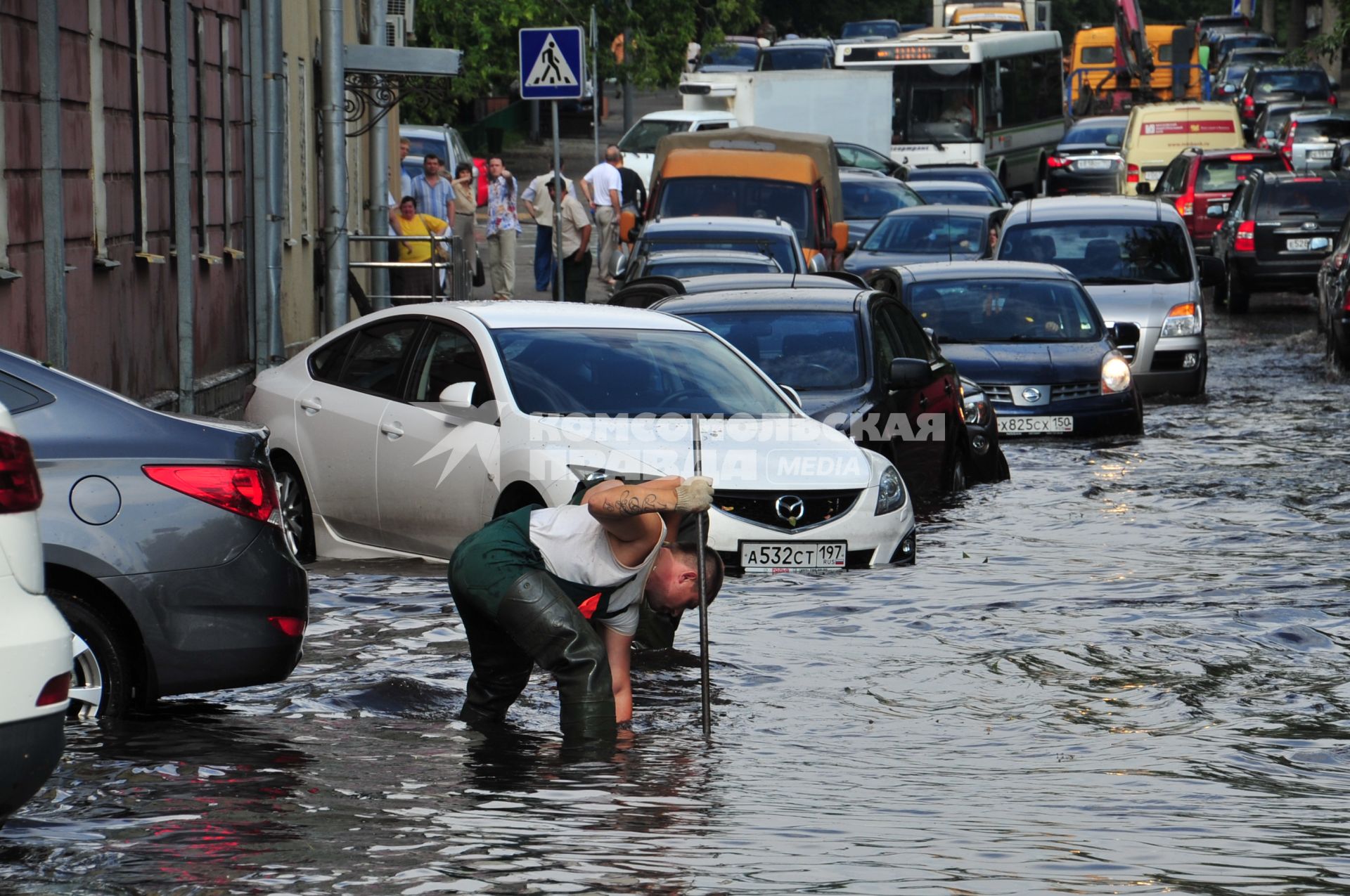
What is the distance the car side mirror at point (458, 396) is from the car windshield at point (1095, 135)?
41060 mm

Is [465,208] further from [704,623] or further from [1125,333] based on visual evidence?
[704,623]

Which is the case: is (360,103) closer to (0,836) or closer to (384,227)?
(384,227)

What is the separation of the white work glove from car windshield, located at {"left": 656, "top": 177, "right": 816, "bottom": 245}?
20560 millimetres

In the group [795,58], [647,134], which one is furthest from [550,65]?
[795,58]

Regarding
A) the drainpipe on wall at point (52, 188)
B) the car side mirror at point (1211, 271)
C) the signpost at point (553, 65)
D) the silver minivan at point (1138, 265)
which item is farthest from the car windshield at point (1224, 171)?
the drainpipe on wall at point (52, 188)

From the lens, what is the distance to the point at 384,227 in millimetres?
26188

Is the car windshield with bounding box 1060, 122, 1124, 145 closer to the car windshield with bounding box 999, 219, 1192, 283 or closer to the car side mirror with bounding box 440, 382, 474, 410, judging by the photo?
the car windshield with bounding box 999, 219, 1192, 283

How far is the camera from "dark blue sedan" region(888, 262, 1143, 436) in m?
18.4

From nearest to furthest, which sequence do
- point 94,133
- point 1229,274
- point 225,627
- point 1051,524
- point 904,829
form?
point 904,829 < point 225,627 < point 1051,524 < point 94,133 < point 1229,274

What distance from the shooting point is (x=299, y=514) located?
40.2ft

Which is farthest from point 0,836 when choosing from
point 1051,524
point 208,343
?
point 208,343

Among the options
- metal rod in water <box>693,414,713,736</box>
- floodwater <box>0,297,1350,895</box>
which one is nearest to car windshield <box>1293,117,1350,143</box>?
floodwater <box>0,297,1350,895</box>

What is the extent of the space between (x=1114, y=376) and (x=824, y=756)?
11330 millimetres

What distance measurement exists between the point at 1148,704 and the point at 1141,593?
9.35 feet
